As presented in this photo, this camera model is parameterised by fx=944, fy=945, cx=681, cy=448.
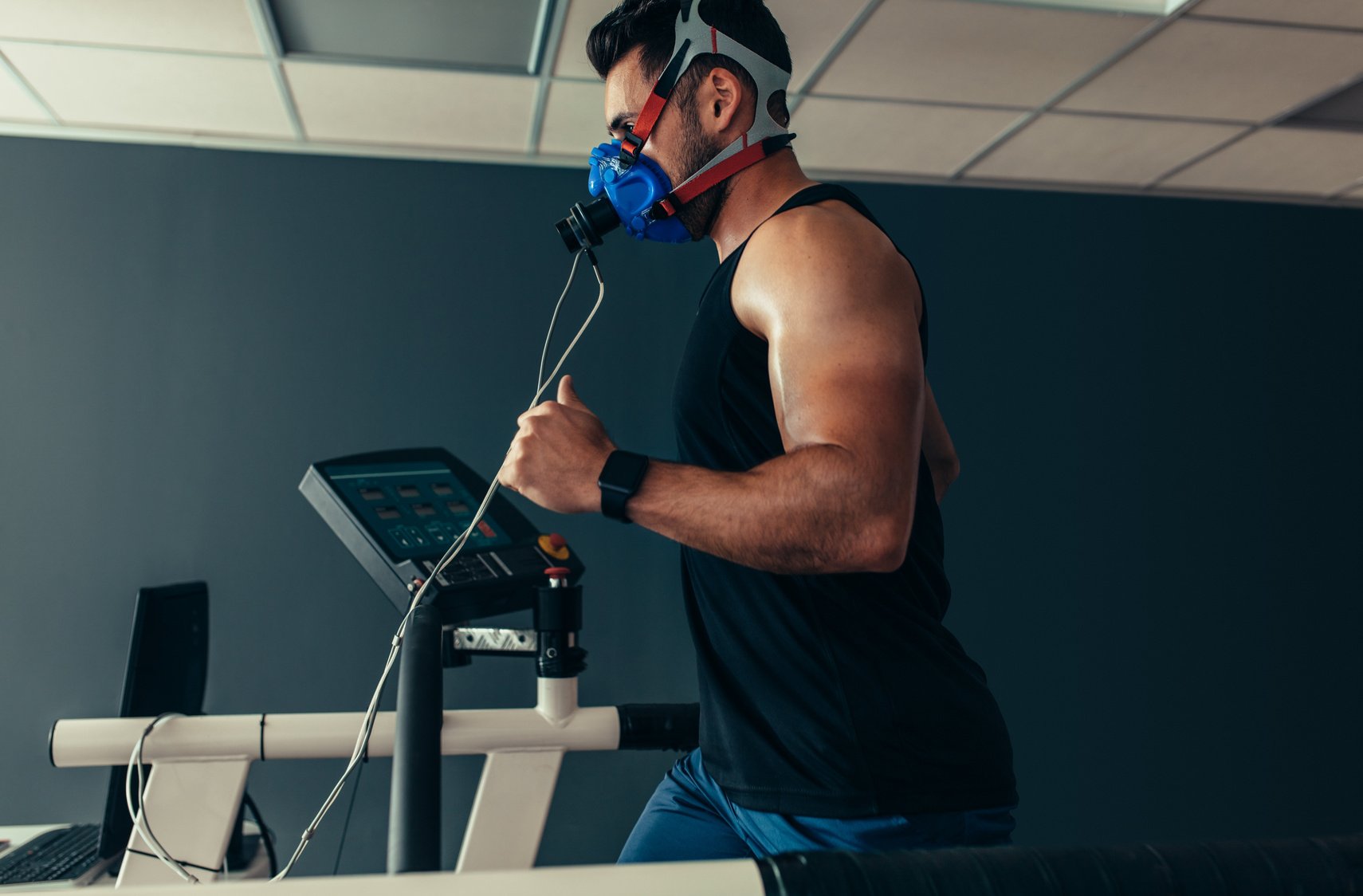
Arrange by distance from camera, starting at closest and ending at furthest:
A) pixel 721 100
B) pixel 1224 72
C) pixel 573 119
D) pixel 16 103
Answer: pixel 721 100 < pixel 1224 72 < pixel 16 103 < pixel 573 119

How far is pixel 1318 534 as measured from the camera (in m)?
3.75

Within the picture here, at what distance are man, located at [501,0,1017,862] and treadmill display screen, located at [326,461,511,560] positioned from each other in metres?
0.32

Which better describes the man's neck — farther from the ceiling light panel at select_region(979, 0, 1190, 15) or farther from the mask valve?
the ceiling light panel at select_region(979, 0, 1190, 15)

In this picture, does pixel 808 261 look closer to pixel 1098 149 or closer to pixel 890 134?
pixel 890 134

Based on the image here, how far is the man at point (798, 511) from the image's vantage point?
0.86 m

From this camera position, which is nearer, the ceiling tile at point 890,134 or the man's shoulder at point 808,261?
the man's shoulder at point 808,261

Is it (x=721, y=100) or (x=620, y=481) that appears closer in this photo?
(x=620, y=481)

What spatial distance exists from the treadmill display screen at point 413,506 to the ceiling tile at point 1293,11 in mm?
2281

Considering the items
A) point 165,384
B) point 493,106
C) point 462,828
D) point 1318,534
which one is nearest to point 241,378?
point 165,384

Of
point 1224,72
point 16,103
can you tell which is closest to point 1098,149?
point 1224,72

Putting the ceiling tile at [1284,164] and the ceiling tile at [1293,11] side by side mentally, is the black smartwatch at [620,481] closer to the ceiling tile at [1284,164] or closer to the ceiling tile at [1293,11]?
the ceiling tile at [1293,11]

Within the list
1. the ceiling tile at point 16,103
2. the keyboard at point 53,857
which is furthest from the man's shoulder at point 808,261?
the ceiling tile at point 16,103

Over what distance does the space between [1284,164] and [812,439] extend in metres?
3.56

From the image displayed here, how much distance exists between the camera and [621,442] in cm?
329
